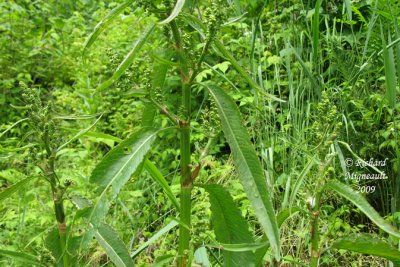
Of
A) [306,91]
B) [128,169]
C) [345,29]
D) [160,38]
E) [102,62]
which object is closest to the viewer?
[128,169]

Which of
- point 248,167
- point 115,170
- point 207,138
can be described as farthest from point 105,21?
point 207,138

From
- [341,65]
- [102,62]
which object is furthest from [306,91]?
[102,62]

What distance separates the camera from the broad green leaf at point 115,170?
38.0 inches

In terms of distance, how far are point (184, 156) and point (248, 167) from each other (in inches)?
7.6

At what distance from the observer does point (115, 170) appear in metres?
1.01

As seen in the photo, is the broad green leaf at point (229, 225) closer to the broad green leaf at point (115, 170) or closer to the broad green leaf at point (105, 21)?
the broad green leaf at point (115, 170)

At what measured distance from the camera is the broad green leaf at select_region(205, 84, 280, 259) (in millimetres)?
909

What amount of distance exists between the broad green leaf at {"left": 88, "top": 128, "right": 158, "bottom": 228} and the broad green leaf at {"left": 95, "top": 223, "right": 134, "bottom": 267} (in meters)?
0.18

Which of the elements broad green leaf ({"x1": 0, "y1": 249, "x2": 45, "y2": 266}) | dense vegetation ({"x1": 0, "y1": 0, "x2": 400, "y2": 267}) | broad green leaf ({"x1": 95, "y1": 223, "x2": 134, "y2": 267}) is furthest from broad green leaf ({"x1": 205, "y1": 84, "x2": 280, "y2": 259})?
broad green leaf ({"x1": 0, "y1": 249, "x2": 45, "y2": 266})

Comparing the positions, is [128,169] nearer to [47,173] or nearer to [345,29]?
[47,173]

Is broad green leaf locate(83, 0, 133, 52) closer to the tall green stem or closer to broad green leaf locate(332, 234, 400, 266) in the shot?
the tall green stem

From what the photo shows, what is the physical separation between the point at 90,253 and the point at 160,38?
66.8 inches

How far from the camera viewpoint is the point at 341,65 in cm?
284

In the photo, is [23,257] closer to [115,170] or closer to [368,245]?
[115,170]
